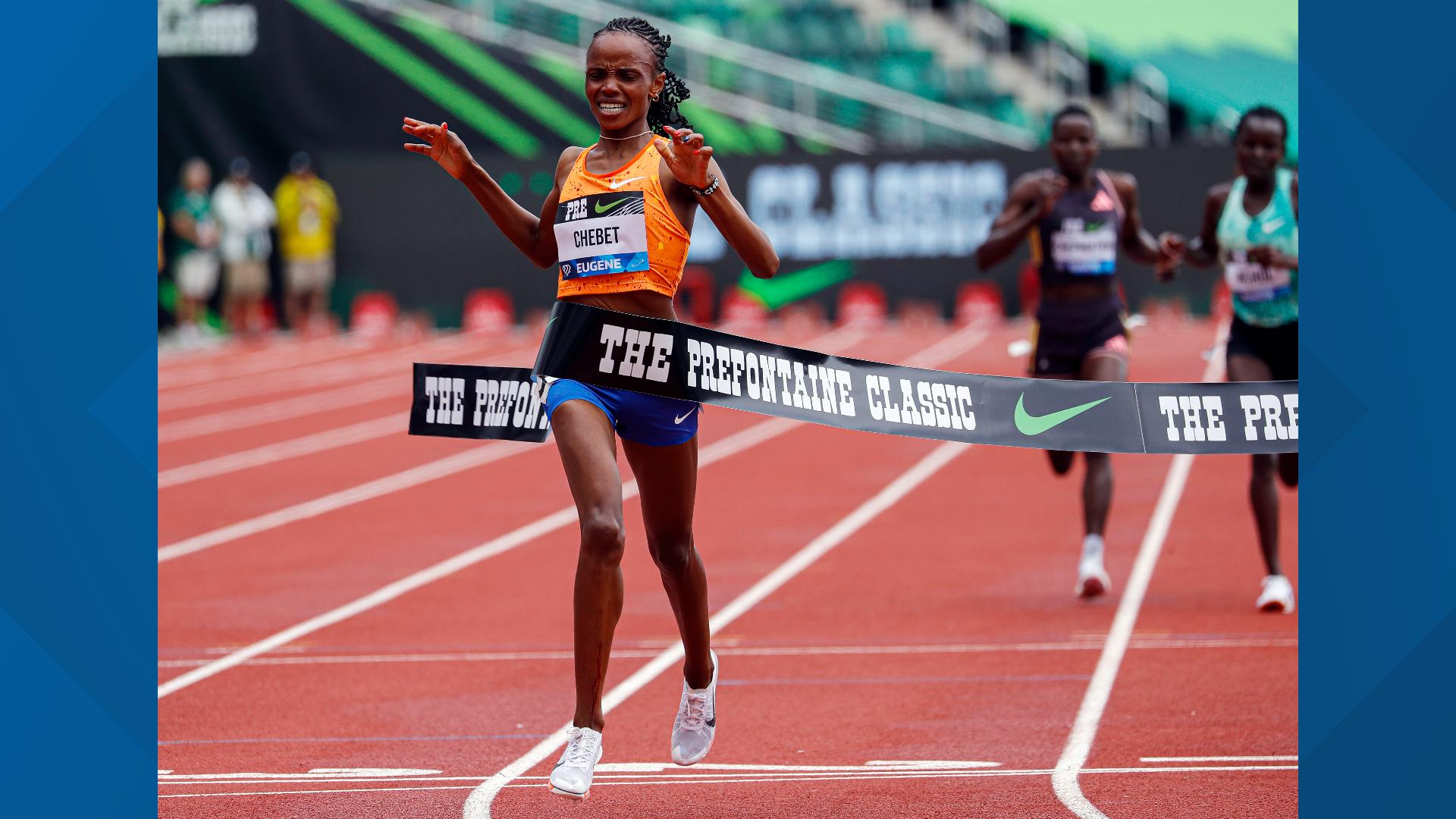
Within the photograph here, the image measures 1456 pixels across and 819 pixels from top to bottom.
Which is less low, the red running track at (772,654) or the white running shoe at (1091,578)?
the white running shoe at (1091,578)

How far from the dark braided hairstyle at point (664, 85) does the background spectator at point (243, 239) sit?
17950 mm

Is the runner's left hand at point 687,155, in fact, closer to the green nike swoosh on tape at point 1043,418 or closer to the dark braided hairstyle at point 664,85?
the dark braided hairstyle at point 664,85

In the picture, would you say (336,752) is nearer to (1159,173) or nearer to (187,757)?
(187,757)

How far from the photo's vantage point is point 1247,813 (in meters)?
5.06

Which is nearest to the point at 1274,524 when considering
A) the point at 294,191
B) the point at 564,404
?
the point at 564,404

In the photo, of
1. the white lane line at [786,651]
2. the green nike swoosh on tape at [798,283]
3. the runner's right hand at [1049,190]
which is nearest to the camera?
the white lane line at [786,651]

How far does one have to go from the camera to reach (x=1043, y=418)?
514 cm

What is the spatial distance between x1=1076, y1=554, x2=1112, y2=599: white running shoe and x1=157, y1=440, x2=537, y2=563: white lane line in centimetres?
433

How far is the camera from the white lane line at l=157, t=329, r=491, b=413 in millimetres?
18484

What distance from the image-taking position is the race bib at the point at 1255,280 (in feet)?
28.2

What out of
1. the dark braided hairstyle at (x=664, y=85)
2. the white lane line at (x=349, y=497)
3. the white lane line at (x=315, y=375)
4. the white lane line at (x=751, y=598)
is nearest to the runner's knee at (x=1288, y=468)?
the white lane line at (x=751, y=598)

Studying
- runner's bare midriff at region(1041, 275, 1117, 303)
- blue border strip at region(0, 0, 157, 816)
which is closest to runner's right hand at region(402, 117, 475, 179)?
blue border strip at region(0, 0, 157, 816)

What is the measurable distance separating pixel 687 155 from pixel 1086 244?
4.54 m

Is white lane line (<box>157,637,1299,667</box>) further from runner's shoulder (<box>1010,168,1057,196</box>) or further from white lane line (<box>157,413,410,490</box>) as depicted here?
white lane line (<box>157,413,410,490</box>)
